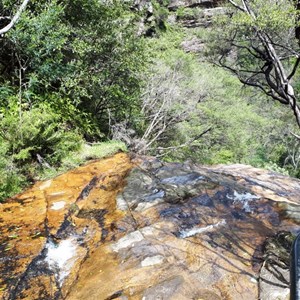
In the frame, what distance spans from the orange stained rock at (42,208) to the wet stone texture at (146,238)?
0.5 inches

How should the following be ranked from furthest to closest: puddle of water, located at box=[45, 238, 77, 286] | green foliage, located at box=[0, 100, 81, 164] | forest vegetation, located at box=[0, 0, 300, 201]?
forest vegetation, located at box=[0, 0, 300, 201] → green foliage, located at box=[0, 100, 81, 164] → puddle of water, located at box=[45, 238, 77, 286]

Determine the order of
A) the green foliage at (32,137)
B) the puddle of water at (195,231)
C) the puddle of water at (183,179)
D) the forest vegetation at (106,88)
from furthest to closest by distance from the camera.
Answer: the forest vegetation at (106,88), the green foliage at (32,137), the puddle of water at (183,179), the puddle of water at (195,231)

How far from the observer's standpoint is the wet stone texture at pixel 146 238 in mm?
2701

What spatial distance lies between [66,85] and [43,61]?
0.74 metres

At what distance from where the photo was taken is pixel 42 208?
4387 mm

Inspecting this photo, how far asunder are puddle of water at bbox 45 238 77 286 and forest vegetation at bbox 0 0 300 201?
5.52 feet

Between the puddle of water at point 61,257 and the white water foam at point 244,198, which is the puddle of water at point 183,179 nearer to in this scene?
the white water foam at point 244,198

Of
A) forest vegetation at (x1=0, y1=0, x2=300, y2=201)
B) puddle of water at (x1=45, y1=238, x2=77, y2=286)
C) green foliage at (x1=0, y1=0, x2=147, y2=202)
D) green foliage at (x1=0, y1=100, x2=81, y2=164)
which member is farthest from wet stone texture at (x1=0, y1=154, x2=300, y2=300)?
forest vegetation at (x1=0, y1=0, x2=300, y2=201)

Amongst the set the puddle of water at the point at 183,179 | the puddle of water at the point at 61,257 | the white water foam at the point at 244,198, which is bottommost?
the white water foam at the point at 244,198

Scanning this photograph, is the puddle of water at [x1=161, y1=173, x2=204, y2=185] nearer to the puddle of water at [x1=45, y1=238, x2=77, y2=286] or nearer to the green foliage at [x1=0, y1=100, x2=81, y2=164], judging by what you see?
the puddle of water at [x1=45, y1=238, x2=77, y2=286]

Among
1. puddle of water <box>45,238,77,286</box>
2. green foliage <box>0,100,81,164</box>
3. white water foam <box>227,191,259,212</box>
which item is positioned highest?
green foliage <box>0,100,81,164</box>

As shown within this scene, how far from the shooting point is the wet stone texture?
2.70m

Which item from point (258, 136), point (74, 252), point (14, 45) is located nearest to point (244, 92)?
point (258, 136)

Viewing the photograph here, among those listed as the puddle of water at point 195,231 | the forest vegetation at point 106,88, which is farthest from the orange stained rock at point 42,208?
the puddle of water at point 195,231
